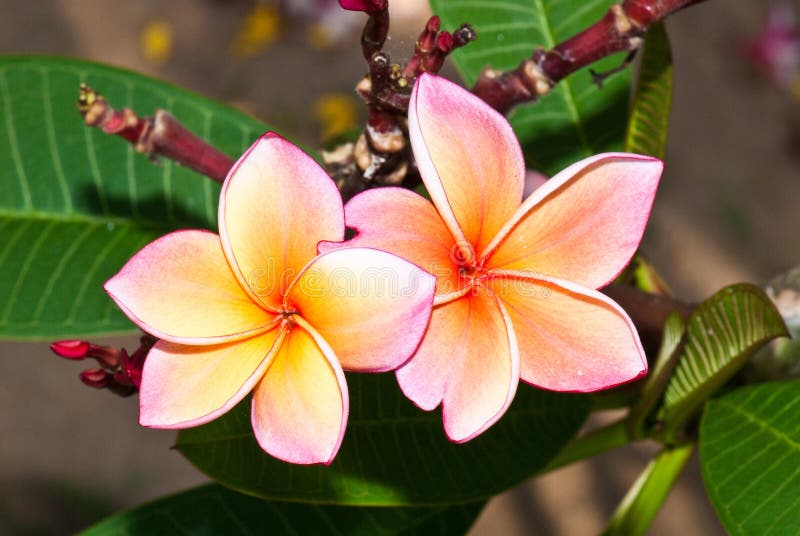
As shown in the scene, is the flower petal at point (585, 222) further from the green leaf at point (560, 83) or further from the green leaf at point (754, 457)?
the green leaf at point (560, 83)

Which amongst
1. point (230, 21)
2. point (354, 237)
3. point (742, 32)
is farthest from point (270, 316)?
point (742, 32)

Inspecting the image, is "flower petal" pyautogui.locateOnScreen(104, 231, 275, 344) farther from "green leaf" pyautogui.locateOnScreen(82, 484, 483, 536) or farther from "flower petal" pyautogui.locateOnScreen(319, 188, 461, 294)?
"green leaf" pyautogui.locateOnScreen(82, 484, 483, 536)

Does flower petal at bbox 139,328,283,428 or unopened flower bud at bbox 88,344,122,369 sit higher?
flower petal at bbox 139,328,283,428

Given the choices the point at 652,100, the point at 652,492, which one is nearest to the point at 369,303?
the point at 652,100

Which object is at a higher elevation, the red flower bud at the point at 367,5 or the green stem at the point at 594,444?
the red flower bud at the point at 367,5

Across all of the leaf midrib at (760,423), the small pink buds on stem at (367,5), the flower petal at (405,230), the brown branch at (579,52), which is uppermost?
the small pink buds on stem at (367,5)

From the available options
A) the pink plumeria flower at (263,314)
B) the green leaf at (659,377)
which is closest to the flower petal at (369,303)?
the pink plumeria flower at (263,314)

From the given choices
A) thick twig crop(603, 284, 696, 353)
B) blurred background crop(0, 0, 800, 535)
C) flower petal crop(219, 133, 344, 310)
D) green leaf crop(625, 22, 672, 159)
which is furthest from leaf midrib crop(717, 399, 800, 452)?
blurred background crop(0, 0, 800, 535)

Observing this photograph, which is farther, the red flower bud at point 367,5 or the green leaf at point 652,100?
the green leaf at point 652,100
